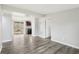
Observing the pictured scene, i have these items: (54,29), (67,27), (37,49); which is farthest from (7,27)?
(67,27)

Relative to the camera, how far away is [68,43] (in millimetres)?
4551

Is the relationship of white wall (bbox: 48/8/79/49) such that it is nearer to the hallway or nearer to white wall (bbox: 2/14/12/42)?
the hallway

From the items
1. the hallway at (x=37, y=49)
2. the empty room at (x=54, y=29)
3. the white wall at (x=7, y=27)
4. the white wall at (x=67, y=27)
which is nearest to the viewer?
the hallway at (x=37, y=49)

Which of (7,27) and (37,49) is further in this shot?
(7,27)

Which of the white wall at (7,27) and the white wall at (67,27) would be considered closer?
the white wall at (67,27)

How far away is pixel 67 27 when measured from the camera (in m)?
4.67

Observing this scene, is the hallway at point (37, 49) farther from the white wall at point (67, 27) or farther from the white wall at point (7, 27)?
the white wall at point (7, 27)

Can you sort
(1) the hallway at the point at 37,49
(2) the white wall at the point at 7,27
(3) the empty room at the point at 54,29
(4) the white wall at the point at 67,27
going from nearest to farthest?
(1) the hallway at the point at 37,49 < (3) the empty room at the point at 54,29 < (4) the white wall at the point at 67,27 < (2) the white wall at the point at 7,27

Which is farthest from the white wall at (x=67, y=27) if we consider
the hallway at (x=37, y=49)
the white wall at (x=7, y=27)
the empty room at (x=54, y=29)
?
the white wall at (x=7, y=27)

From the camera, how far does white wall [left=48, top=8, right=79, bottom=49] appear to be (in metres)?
4.17

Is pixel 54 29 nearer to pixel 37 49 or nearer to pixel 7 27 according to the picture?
pixel 37 49

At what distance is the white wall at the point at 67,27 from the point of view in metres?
4.17
